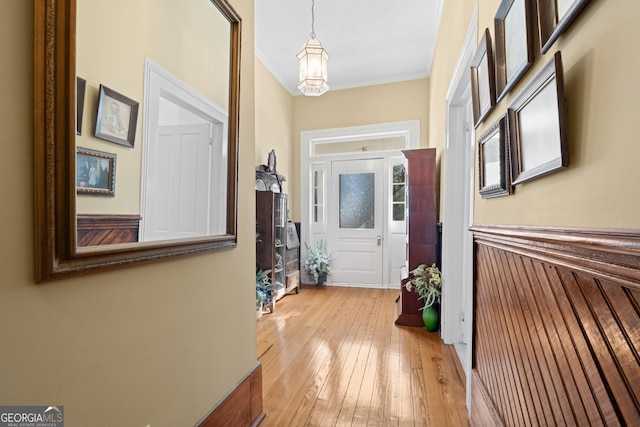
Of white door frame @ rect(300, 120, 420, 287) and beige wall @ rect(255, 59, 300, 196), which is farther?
white door frame @ rect(300, 120, 420, 287)

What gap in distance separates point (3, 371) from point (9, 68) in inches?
25.9

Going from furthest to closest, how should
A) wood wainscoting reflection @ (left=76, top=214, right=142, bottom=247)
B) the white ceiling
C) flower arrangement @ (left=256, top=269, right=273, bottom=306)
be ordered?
flower arrangement @ (left=256, top=269, right=273, bottom=306)
the white ceiling
wood wainscoting reflection @ (left=76, top=214, right=142, bottom=247)

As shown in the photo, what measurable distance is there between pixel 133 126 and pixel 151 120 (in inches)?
3.2

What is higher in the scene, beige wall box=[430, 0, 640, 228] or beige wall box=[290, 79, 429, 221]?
beige wall box=[290, 79, 429, 221]

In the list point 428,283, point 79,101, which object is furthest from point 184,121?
point 428,283

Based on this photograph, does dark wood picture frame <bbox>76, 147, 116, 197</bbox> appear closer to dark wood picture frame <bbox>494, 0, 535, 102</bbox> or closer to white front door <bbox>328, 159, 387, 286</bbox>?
dark wood picture frame <bbox>494, 0, 535, 102</bbox>

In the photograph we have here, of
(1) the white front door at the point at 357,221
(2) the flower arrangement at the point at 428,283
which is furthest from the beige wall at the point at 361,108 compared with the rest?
(2) the flower arrangement at the point at 428,283

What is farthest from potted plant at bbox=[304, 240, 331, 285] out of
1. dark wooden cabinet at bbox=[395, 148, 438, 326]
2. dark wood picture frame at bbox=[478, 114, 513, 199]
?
dark wood picture frame at bbox=[478, 114, 513, 199]

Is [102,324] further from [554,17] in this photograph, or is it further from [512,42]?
[512,42]

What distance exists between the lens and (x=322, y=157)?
486cm

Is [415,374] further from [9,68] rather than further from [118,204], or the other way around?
[9,68]

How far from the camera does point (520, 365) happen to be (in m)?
1.01

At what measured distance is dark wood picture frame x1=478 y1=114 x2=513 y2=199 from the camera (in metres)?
1.13

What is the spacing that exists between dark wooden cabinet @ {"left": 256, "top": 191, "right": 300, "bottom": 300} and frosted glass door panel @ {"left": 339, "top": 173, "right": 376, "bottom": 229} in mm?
1199
